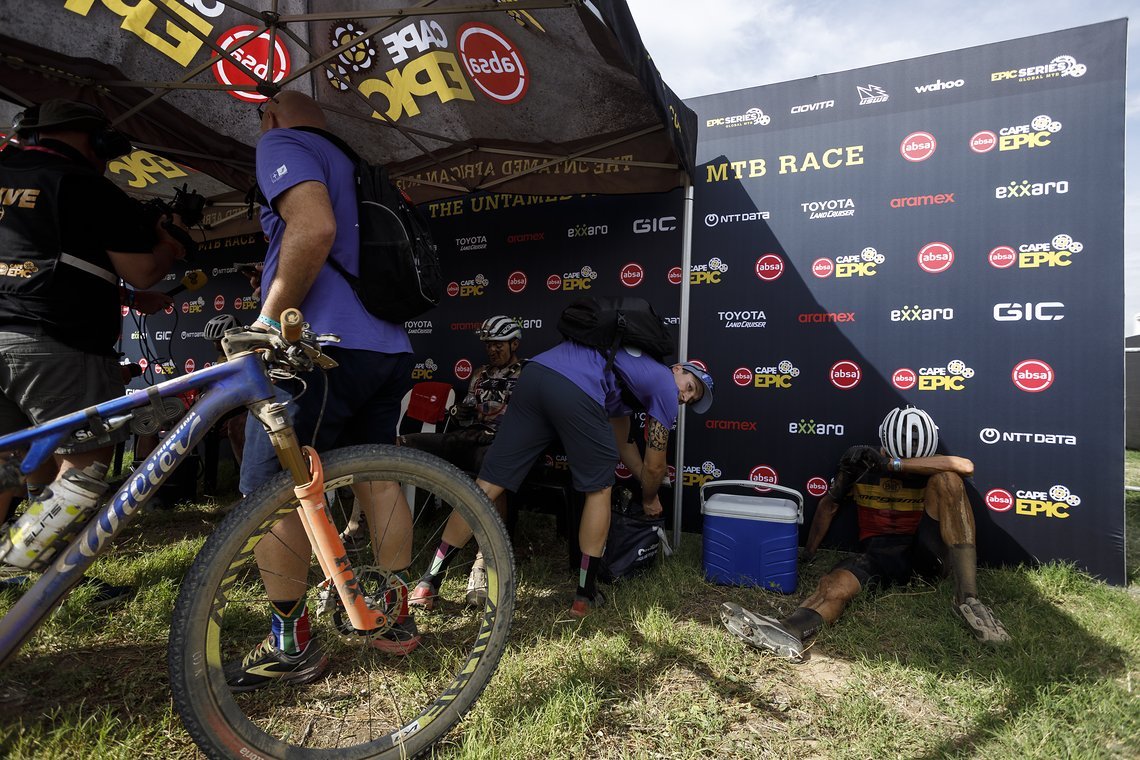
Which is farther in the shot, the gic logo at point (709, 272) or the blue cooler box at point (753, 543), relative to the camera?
the gic logo at point (709, 272)

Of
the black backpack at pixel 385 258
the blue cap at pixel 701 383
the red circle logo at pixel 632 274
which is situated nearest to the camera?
the black backpack at pixel 385 258

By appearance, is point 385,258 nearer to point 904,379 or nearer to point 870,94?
point 904,379

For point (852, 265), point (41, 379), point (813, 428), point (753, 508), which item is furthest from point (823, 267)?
point (41, 379)

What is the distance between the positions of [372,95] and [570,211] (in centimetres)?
157

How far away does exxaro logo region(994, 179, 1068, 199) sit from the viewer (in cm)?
286

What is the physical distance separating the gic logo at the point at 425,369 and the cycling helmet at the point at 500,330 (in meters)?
1.01

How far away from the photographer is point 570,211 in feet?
13.0

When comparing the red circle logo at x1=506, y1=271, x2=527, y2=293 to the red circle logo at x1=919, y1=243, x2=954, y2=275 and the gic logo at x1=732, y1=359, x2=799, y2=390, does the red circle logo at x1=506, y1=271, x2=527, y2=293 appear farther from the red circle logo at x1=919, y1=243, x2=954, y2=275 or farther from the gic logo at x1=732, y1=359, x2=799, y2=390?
the red circle logo at x1=919, y1=243, x2=954, y2=275

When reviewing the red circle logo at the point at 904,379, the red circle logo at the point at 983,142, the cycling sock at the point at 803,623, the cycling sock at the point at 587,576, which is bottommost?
the cycling sock at the point at 803,623

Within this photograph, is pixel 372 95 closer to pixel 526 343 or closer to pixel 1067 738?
pixel 526 343

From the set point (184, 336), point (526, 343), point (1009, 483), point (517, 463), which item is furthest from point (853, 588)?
point (184, 336)

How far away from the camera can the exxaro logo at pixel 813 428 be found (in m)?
3.27

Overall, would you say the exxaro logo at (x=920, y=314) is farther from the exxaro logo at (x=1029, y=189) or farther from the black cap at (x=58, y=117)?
the black cap at (x=58, y=117)

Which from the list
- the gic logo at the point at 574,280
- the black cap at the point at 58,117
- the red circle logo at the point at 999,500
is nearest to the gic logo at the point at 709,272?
the gic logo at the point at 574,280
